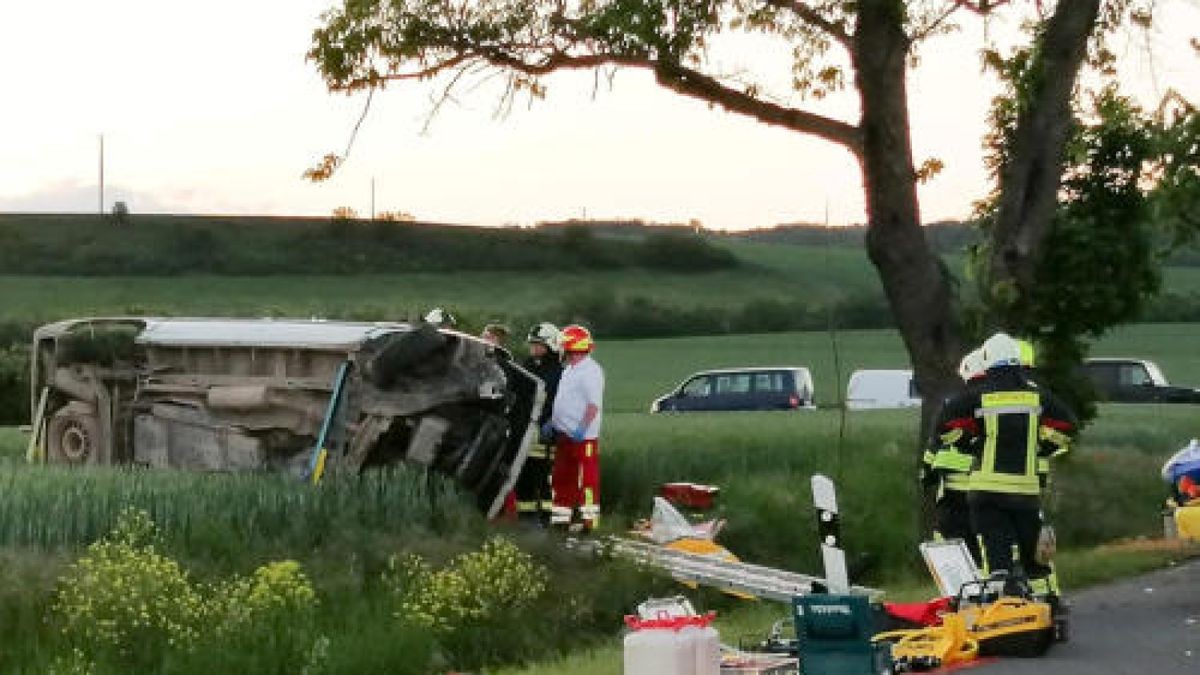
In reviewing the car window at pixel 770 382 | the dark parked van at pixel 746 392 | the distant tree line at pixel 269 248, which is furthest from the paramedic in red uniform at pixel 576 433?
the distant tree line at pixel 269 248

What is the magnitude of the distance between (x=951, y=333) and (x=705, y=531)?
3.53 m

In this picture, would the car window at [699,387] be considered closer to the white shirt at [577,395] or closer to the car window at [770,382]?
the car window at [770,382]

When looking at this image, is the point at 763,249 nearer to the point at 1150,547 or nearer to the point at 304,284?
the point at 304,284

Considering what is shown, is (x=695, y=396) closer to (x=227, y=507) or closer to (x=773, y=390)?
(x=773, y=390)

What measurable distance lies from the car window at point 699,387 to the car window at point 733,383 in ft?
0.65

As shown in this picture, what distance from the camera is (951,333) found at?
22.2m

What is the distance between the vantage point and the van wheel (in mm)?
21141

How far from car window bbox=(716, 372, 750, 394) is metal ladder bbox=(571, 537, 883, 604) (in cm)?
2687

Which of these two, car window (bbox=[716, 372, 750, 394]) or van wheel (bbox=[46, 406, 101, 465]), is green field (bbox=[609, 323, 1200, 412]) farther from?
van wheel (bbox=[46, 406, 101, 465])

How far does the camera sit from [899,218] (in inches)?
867

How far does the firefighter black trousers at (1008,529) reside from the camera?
611 inches

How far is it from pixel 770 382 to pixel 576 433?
27233mm

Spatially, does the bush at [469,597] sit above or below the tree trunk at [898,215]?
below

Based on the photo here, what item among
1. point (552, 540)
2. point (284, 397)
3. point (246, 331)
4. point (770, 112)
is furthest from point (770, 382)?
point (552, 540)
